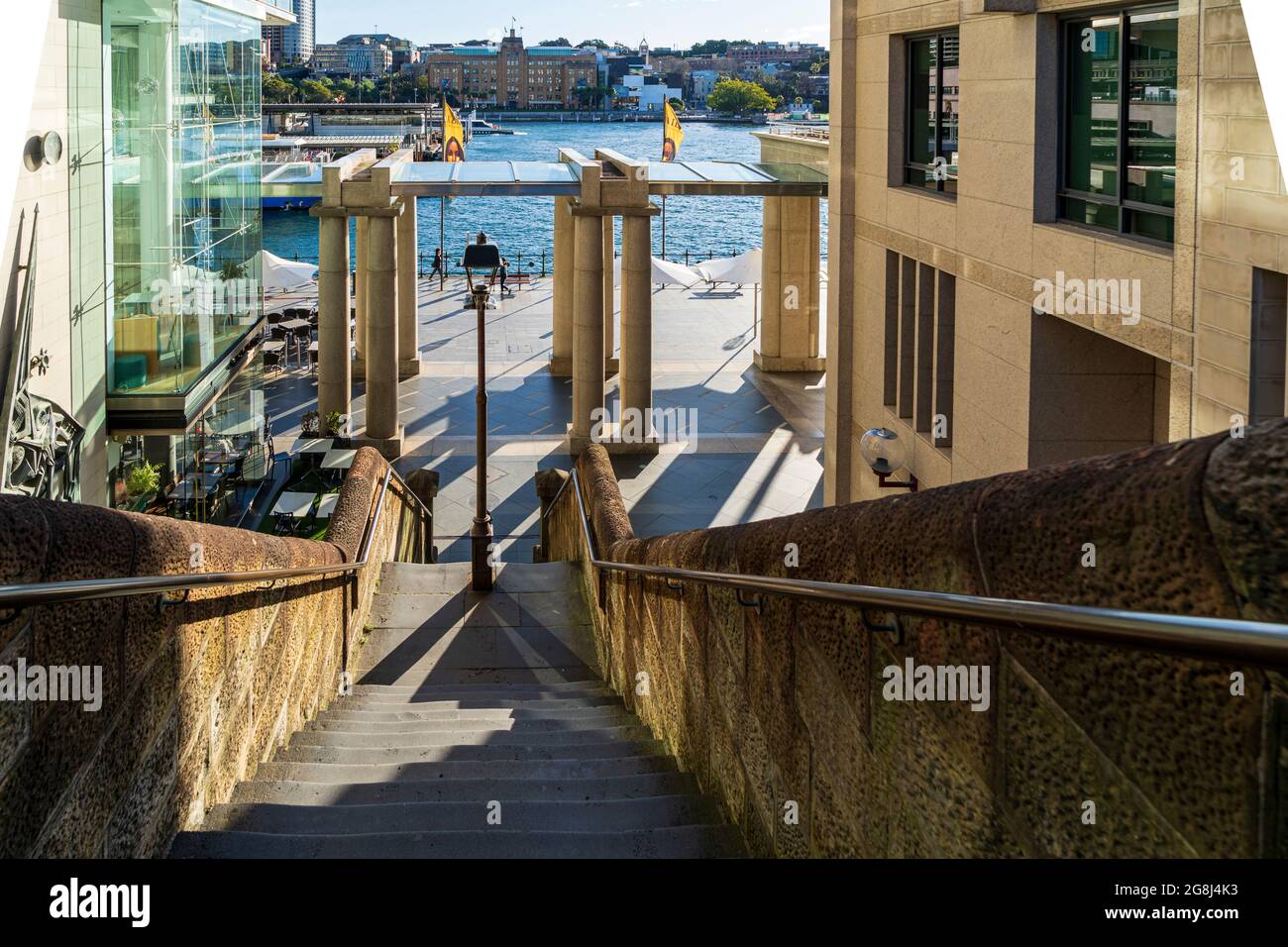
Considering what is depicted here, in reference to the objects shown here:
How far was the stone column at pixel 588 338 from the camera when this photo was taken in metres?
24.0

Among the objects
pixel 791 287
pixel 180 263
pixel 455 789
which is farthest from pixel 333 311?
pixel 455 789

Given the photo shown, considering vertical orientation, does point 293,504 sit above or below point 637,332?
below

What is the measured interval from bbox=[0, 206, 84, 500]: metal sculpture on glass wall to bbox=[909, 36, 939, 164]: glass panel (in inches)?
411

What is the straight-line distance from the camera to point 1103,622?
221cm

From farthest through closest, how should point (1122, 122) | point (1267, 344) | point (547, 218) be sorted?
1. point (547, 218)
2. point (1122, 122)
3. point (1267, 344)

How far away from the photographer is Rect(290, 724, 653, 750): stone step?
780cm

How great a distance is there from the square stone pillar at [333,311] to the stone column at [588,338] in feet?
14.5

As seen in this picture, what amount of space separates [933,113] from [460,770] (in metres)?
10.9

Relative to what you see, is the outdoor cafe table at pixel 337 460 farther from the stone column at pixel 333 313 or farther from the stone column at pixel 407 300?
the stone column at pixel 407 300

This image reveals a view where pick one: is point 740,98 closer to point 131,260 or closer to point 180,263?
point 180,263

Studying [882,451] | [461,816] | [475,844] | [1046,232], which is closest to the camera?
[475,844]

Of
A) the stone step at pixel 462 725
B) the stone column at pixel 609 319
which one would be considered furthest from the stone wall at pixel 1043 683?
the stone column at pixel 609 319

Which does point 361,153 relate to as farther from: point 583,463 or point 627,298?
point 583,463
